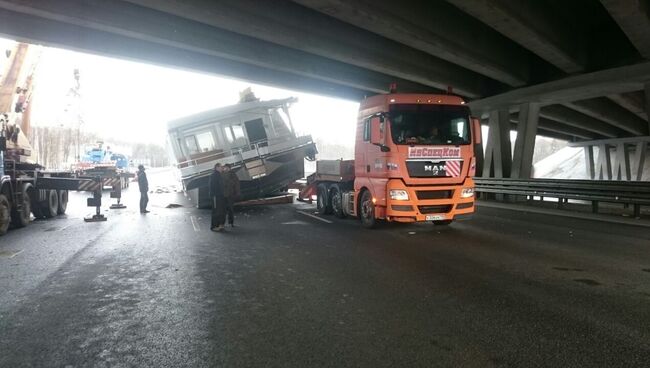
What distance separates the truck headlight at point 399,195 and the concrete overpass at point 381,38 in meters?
4.66

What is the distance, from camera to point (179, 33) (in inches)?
503

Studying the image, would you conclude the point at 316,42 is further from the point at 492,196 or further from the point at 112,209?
the point at 492,196

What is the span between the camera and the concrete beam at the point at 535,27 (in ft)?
34.7

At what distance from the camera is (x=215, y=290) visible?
553 centimetres

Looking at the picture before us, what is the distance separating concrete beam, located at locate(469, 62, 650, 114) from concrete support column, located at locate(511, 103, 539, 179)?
0.56 meters

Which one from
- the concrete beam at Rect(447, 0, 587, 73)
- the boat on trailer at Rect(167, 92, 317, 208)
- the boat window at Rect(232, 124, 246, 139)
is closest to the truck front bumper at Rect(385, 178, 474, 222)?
the concrete beam at Rect(447, 0, 587, 73)

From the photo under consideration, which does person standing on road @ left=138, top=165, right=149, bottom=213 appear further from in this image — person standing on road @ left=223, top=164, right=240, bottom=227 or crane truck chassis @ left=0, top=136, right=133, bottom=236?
person standing on road @ left=223, top=164, right=240, bottom=227

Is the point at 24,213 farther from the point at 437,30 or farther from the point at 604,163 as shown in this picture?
the point at 604,163

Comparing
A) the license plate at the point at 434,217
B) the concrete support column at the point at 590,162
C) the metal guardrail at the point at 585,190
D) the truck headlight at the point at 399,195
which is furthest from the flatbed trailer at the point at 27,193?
the concrete support column at the point at 590,162

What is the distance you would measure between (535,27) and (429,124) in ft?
15.9

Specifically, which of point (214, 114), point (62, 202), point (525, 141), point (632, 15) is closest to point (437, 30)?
point (632, 15)

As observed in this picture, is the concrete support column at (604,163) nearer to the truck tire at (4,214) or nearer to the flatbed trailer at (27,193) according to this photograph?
the flatbed trailer at (27,193)

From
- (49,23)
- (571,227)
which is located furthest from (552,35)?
(49,23)

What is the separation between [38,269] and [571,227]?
11.5m
